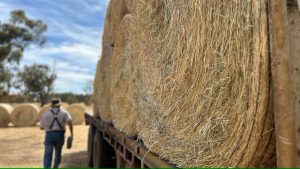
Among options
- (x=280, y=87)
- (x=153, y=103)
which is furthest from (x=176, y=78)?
(x=280, y=87)

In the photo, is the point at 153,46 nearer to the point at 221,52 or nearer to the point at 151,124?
the point at 151,124

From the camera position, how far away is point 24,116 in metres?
25.5

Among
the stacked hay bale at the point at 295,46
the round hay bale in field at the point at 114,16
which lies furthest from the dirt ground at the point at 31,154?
the stacked hay bale at the point at 295,46

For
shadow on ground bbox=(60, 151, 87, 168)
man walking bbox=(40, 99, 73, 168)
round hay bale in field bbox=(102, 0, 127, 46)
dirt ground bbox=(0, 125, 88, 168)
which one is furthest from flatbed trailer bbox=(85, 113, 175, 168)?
dirt ground bbox=(0, 125, 88, 168)

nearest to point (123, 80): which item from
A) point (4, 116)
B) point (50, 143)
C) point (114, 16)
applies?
point (114, 16)

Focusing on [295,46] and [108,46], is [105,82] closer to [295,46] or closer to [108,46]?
[108,46]

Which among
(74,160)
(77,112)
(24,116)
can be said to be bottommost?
(74,160)

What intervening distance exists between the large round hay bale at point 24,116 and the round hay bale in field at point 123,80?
70.9 ft

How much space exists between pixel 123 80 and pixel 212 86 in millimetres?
2911

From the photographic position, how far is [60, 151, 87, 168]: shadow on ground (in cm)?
1048

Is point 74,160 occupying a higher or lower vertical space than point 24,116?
lower

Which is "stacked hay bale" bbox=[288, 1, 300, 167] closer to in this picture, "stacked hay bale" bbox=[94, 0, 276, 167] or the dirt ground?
"stacked hay bale" bbox=[94, 0, 276, 167]

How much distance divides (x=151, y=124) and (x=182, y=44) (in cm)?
91

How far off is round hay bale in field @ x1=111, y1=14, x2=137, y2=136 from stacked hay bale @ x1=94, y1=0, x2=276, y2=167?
70cm
